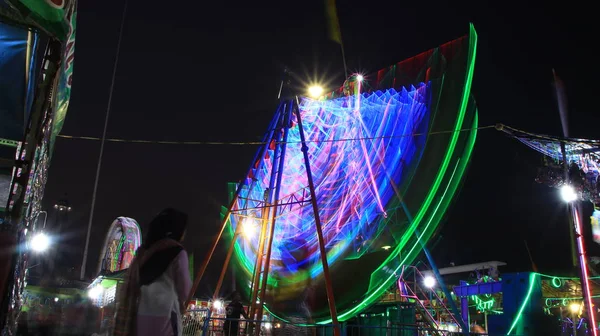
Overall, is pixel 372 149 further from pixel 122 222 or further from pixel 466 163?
pixel 122 222

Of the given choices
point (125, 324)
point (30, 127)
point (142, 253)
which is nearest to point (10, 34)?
point (30, 127)

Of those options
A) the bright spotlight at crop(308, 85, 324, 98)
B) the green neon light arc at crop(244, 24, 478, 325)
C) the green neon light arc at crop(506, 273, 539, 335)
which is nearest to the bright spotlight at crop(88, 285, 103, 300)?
the bright spotlight at crop(308, 85, 324, 98)

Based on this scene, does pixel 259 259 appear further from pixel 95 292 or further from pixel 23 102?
pixel 95 292

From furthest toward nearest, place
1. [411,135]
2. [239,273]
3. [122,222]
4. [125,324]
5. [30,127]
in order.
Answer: [122,222] → [239,273] → [411,135] → [30,127] → [125,324]

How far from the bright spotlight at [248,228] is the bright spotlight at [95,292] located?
13.8 metres

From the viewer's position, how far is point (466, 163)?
8633 mm

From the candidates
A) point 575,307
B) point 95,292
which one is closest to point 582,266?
point 575,307

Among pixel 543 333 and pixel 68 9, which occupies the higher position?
pixel 68 9

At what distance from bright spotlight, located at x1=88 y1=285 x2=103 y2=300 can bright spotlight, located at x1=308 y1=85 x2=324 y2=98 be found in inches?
699

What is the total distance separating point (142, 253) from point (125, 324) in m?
0.51

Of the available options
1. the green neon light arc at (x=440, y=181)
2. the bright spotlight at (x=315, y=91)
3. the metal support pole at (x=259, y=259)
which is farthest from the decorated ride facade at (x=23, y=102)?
the bright spotlight at (x=315, y=91)

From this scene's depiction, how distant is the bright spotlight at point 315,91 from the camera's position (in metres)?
14.3

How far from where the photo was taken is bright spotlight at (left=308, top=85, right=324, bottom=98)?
14339mm

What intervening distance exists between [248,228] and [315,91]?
509 centimetres
